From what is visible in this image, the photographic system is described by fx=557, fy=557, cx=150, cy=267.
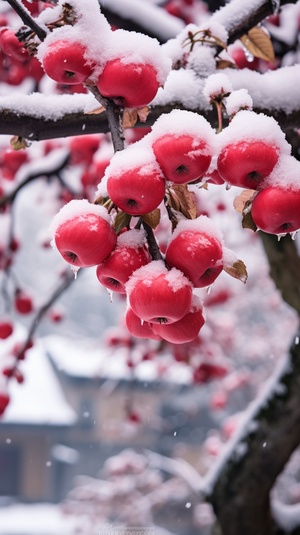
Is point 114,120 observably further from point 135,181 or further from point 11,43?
point 11,43

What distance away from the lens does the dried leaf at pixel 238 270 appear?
900 millimetres

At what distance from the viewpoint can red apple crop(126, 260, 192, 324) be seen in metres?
0.83

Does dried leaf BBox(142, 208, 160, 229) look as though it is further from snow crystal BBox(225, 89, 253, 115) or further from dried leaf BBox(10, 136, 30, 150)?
dried leaf BBox(10, 136, 30, 150)

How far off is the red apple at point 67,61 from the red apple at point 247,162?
267mm

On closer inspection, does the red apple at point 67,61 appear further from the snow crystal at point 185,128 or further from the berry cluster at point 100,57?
the snow crystal at point 185,128

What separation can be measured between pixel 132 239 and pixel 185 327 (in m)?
0.17

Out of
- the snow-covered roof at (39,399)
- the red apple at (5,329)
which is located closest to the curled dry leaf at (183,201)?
the red apple at (5,329)

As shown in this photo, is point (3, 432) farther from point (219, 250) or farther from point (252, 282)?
point (219, 250)

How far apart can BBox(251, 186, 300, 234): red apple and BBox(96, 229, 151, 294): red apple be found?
0.19 m

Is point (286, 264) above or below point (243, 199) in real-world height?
below

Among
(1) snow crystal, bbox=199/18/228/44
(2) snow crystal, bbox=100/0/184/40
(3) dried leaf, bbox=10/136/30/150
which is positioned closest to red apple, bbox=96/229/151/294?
(3) dried leaf, bbox=10/136/30/150

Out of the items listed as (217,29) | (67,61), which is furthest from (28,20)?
(217,29)

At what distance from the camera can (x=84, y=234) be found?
84 cm

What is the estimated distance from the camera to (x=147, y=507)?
898 centimetres
